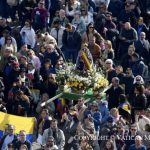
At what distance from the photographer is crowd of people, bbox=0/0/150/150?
1470 inches

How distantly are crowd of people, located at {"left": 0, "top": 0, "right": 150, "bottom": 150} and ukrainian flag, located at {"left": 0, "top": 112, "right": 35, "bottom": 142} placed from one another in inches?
9.9

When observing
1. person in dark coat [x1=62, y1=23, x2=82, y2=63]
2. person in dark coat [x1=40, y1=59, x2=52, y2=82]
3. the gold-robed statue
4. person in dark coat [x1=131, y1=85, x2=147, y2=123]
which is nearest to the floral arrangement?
the gold-robed statue

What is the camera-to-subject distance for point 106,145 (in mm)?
36562

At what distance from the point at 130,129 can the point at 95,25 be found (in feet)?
27.0

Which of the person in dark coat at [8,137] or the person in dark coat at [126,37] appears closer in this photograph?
the person in dark coat at [8,137]

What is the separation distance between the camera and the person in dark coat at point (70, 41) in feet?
142

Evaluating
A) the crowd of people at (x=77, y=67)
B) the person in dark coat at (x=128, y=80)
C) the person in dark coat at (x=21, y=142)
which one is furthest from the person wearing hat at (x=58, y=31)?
the person in dark coat at (x=21, y=142)

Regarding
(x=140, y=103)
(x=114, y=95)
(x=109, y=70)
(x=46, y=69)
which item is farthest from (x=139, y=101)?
(x=46, y=69)

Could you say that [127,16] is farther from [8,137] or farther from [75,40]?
[8,137]

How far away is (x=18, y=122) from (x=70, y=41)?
5.83m

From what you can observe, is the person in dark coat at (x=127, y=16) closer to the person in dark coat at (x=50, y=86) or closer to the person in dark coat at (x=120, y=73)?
the person in dark coat at (x=120, y=73)

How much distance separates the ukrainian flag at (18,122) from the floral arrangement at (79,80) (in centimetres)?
163

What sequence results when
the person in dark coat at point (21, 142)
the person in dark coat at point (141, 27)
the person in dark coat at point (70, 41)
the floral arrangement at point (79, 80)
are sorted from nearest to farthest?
the person in dark coat at point (21, 142)
the floral arrangement at point (79, 80)
the person in dark coat at point (70, 41)
the person in dark coat at point (141, 27)

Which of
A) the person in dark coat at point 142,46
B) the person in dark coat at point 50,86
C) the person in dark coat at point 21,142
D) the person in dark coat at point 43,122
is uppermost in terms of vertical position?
the person in dark coat at point 142,46
